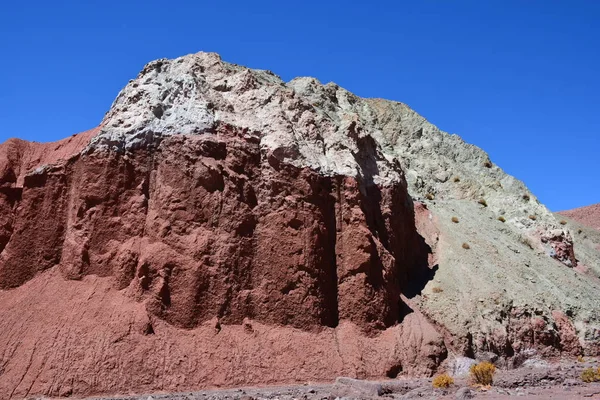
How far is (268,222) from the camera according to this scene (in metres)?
23.5

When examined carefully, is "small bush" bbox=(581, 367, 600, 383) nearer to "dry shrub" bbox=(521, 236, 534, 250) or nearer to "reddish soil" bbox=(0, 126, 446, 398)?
"reddish soil" bbox=(0, 126, 446, 398)

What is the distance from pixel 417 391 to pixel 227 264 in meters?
8.20

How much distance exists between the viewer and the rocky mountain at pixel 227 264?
1948cm

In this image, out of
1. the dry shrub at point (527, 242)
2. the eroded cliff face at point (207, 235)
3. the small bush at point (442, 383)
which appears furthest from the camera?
the dry shrub at point (527, 242)

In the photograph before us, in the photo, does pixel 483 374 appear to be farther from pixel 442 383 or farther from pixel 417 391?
pixel 417 391

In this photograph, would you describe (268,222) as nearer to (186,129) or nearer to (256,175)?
(256,175)

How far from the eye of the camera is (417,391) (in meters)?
18.3

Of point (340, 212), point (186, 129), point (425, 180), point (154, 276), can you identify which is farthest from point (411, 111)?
point (154, 276)

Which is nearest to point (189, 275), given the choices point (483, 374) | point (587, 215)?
point (483, 374)

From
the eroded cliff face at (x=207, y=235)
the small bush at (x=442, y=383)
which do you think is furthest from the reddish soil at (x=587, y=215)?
the small bush at (x=442, y=383)

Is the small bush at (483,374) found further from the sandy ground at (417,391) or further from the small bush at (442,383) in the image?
the small bush at (442,383)

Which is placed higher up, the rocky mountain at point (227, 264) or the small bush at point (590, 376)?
the rocky mountain at point (227, 264)

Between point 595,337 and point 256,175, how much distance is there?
18.0m

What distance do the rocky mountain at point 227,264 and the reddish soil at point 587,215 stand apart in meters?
52.2
